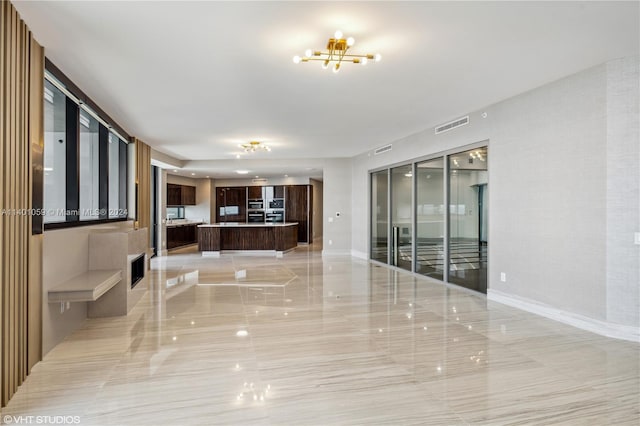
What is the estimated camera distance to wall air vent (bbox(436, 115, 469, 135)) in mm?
6508

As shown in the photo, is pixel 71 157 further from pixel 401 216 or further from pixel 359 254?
pixel 359 254

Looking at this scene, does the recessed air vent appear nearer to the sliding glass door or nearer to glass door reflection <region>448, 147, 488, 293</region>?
the sliding glass door

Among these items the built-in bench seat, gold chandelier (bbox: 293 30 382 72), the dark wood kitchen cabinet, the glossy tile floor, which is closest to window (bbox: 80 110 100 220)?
the built-in bench seat

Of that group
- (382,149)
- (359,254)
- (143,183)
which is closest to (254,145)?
(143,183)

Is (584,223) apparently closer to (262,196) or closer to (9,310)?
(9,310)

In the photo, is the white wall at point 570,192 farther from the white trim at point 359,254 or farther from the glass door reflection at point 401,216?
the white trim at point 359,254

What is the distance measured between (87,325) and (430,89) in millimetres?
5181

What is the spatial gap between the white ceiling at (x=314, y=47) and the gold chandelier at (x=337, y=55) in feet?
0.25

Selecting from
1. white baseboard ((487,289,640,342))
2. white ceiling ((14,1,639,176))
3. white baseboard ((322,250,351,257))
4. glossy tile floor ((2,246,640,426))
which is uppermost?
white ceiling ((14,1,639,176))

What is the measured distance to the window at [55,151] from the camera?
477cm

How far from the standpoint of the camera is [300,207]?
15.2m

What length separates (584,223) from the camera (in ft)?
14.7

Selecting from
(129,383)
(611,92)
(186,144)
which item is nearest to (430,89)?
(611,92)

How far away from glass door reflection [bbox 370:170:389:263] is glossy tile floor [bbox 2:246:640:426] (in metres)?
A: 4.08
